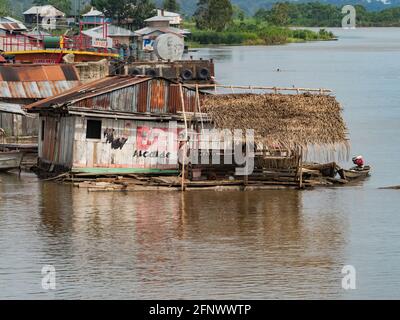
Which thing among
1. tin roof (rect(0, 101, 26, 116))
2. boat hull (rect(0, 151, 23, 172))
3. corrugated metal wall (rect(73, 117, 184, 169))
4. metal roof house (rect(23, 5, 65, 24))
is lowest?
boat hull (rect(0, 151, 23, 172))

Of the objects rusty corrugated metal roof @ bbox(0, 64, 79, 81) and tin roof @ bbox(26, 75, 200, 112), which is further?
rusty corrugated metal roof @ bbox(0, 64, 79, 81)

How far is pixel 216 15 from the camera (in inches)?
5300

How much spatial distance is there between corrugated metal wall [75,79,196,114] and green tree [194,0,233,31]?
10550 cm

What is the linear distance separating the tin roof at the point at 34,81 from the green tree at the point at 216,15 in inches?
3895

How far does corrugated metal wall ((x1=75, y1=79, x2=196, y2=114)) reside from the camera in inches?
1129

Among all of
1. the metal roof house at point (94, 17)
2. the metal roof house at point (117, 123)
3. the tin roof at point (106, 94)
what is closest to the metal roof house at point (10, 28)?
the metal roof house at point (94, 17)

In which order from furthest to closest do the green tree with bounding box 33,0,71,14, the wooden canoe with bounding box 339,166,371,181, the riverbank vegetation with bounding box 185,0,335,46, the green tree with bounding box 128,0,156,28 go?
the green tree with bounding box 33,0,71,14, the riverbank vegetation with bounding box 185,0,335,46, the green tree with bounding box 128,0,156,28, the wooden canoe with bounding box 339,166,371,181

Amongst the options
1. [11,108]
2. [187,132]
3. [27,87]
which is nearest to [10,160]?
[11,108]

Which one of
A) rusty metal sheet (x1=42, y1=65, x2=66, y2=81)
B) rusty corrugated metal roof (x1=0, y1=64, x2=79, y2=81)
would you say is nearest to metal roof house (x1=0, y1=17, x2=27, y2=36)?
rusty metal sheet (x1=42, y1=65, x2=66, y2=81)

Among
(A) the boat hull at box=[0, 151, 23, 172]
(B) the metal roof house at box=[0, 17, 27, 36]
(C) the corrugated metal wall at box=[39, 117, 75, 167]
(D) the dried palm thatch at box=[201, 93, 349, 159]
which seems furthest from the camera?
(B) the metal roof house at box=[0, 17, 27, 36]

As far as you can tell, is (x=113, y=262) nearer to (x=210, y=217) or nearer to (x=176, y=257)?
(x=176, y=257)

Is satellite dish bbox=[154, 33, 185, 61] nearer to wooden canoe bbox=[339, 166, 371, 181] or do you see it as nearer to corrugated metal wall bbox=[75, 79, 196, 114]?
wooden canoe bbox=[339, 166, 371, 181]

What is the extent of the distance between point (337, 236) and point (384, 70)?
61.9 meters
